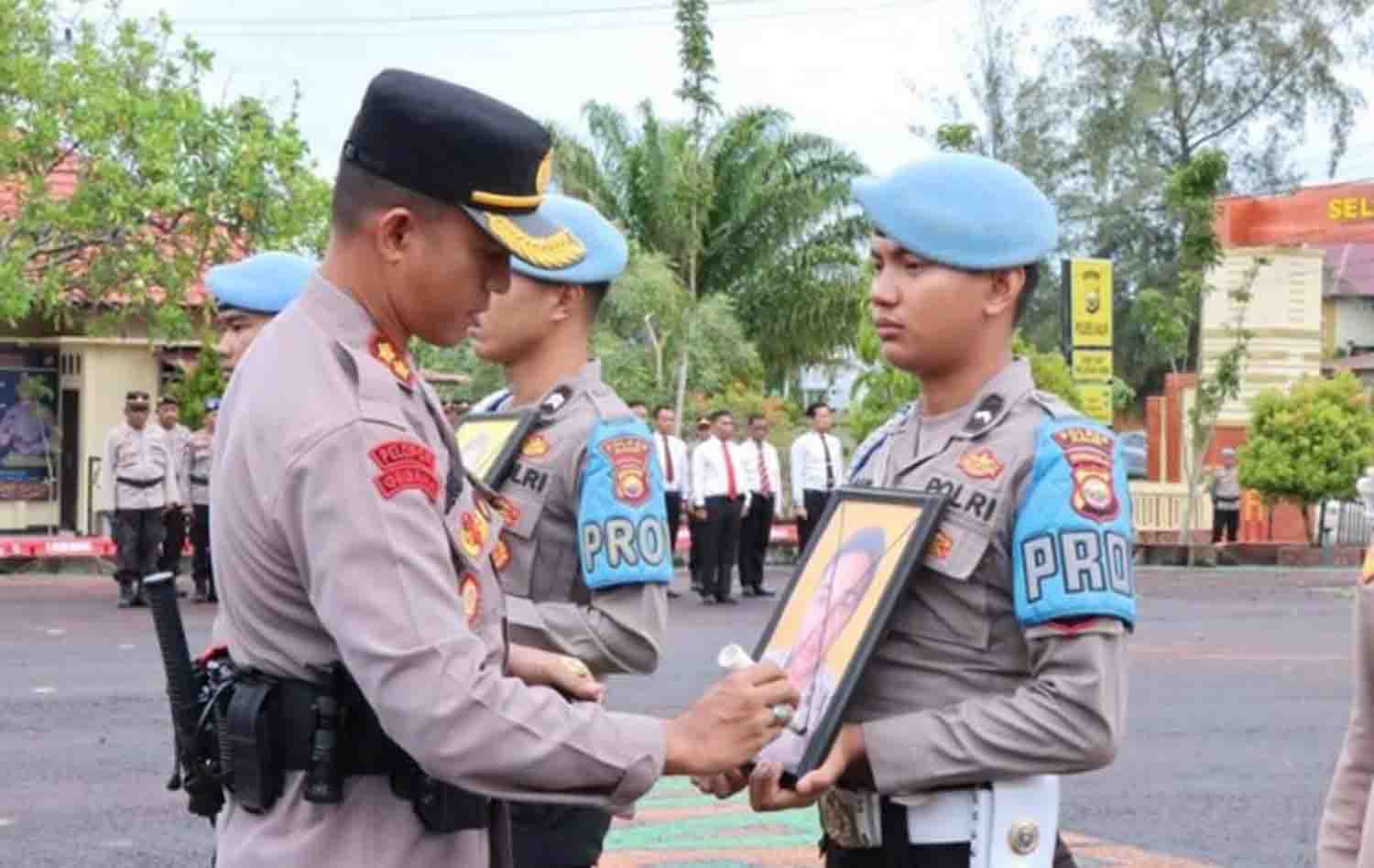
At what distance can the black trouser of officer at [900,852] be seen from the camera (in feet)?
11.3

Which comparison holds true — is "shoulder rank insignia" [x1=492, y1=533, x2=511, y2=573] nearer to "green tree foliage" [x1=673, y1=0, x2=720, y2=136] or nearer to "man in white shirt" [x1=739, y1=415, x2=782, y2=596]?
"man in white shirt" [x1=739, y1=415, x2=782, y2=596]

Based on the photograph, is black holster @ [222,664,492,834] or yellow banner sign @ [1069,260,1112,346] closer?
black holster @ [222,664,492,834]

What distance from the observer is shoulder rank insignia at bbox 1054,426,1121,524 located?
3.37m

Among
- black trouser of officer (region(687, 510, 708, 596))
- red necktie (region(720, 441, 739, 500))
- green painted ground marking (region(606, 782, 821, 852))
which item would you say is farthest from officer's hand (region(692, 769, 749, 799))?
red necktie (region(720, 441, 739, 500))

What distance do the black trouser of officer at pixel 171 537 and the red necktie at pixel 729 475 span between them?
5241 mm

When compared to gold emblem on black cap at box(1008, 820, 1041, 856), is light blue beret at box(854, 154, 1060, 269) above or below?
above

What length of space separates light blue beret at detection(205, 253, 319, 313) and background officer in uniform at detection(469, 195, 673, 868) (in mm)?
551

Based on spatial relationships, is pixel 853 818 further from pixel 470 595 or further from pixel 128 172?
pixel 128 172

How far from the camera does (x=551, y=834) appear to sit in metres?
4.12

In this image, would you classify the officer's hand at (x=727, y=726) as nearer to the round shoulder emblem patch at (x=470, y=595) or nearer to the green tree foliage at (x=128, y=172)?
the round shoulder emblem patch at (x=470, y=595)

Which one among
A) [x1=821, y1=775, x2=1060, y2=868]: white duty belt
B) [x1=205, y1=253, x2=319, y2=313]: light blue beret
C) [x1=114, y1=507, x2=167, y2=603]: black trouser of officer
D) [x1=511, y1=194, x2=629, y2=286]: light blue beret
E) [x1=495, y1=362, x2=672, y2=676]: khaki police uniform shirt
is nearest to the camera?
[x1=821, y1=775, x2=1060, y2=868]: white duty belt

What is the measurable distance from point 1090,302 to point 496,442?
17934 mm

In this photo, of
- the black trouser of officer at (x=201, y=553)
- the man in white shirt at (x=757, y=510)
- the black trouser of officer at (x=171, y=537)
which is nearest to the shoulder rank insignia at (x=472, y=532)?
the black trouser of officer at (x=201, y=553)

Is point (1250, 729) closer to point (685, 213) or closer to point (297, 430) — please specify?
point (297, 430)
